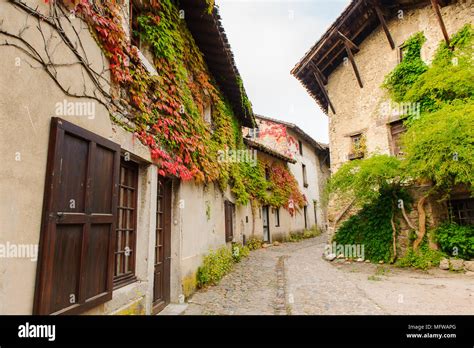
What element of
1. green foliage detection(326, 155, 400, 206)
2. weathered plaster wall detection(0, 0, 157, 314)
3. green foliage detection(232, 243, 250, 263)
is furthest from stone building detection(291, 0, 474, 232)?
weathered plaster wall detection(0, 0, 157, 314)

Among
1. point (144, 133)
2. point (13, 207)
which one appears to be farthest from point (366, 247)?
point (13, 207)

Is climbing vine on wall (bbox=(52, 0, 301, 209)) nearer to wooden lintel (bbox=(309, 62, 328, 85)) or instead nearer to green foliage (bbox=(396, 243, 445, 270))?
wooden lintel (bbox=(309, 62, 328, 85))

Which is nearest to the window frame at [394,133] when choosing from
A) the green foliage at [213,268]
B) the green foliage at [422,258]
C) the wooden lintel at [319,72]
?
the green foliage at [422,258]

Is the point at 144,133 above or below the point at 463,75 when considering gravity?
below

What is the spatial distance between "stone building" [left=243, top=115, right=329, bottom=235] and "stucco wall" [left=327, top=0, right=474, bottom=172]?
640 centimetres

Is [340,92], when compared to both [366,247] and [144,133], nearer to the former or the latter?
[366,247]

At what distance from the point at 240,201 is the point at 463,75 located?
25.7 feet

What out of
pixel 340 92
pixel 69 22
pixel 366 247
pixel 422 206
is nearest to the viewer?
pixel 69 22

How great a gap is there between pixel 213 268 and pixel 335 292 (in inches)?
109

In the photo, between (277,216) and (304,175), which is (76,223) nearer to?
(277,216)

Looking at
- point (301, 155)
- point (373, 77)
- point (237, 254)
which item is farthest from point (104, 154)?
point (301, 155)

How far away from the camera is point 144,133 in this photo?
4.07 metres

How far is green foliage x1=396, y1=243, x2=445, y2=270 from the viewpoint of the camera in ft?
24.9

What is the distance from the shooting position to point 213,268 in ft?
21.5
